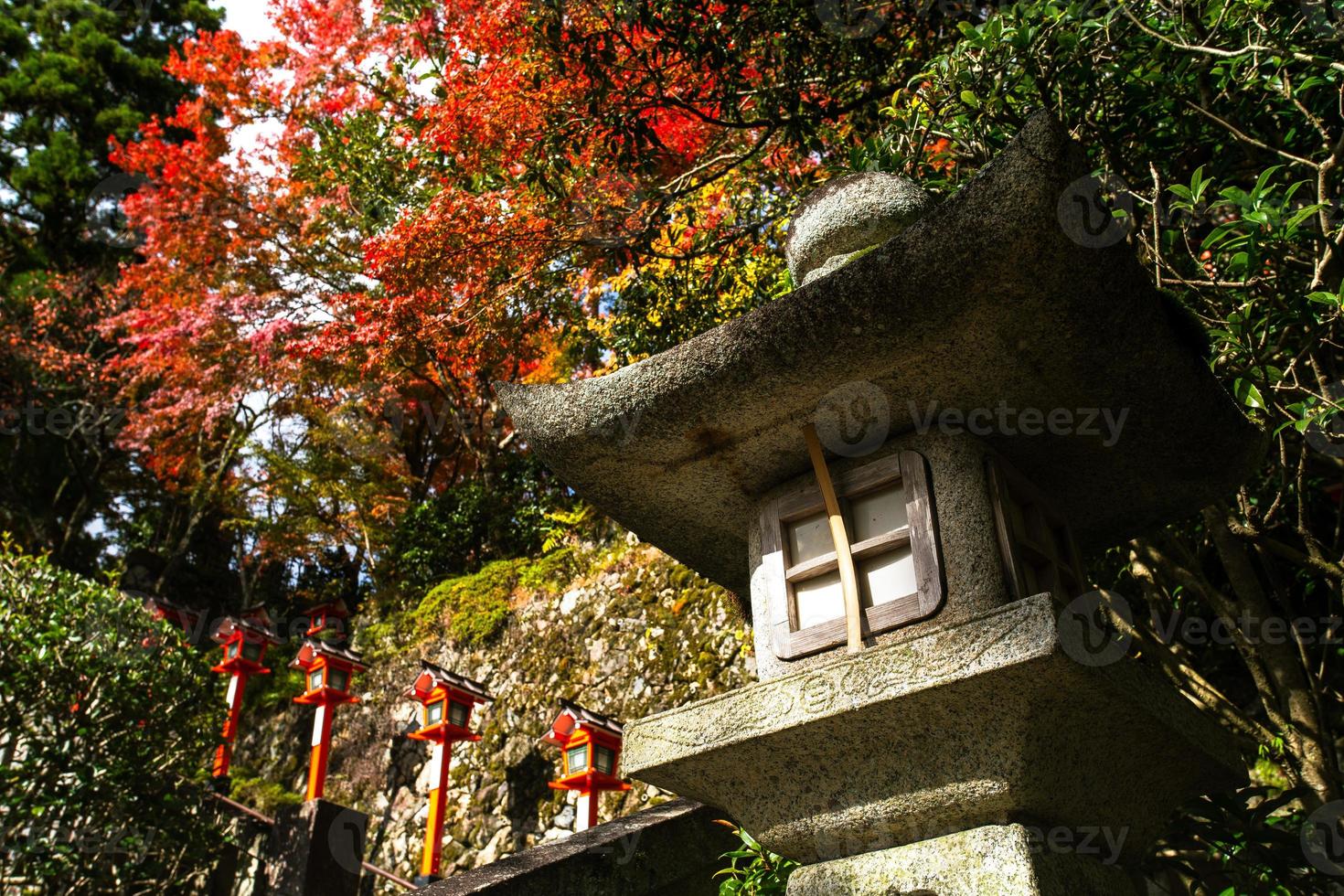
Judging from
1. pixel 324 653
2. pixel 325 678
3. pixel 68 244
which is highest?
pixel 68 244

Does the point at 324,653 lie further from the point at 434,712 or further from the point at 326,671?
the point at 434,712

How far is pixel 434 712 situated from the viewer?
811 centimetres

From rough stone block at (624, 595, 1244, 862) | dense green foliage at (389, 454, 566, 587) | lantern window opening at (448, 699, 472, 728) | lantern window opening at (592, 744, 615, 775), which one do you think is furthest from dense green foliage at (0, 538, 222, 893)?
rough stone block at (624, 595, 1244, 862)

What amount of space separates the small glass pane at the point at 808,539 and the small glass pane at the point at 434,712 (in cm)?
544

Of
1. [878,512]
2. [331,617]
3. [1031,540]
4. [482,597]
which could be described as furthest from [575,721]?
[331,617]

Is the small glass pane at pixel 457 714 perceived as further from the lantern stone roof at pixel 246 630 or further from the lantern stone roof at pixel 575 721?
the lantern stone roof at pixel 246 630

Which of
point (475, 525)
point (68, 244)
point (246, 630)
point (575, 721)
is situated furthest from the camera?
point (68, 244)

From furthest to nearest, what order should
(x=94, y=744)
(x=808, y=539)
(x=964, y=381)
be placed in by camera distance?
(x=94, y=744), (x=808, y=539), (x=964, y=381)

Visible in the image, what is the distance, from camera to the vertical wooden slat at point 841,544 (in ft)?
9.87

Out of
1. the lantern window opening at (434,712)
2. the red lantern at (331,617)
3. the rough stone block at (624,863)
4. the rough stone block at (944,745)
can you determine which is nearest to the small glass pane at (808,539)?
the rough stone block at (944,745)

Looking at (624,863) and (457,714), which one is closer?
(624,863)

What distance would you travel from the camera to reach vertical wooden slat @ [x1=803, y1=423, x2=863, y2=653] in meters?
3.01

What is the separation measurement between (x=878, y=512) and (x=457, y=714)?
5770mm

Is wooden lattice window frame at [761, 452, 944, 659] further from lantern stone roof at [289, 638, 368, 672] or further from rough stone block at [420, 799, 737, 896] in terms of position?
lantern stone roof at [289, 638, 368, 672]
